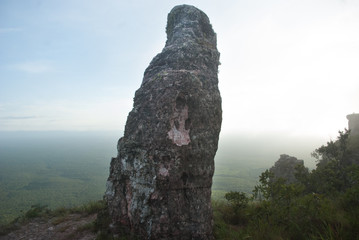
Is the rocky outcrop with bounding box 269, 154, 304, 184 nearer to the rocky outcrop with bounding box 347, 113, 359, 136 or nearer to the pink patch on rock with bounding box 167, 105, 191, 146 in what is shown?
the pink patch on rock with bounding box 167, 105, 191, 146

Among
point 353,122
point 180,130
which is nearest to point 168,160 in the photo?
point 180,130

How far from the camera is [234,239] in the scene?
5301 millimetres

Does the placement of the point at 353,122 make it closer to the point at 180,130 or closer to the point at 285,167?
the point at 285,167

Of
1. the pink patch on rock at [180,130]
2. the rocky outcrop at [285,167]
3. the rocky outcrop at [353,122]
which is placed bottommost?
the rocky outcrop at [285,167]

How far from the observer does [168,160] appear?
6.32 meters

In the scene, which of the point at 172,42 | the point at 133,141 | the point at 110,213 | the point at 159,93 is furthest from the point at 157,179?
the point at 172,42

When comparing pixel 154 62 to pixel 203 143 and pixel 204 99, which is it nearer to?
pixel 204 99

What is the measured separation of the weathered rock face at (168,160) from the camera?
6094mm

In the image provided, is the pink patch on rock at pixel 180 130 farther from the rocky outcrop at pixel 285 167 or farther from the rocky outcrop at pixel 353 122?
the rocky outcrop at pixel 353 122

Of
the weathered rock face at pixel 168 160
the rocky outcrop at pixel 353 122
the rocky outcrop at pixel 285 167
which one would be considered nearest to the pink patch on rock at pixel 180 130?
the weathered rock face at pixel 168 160

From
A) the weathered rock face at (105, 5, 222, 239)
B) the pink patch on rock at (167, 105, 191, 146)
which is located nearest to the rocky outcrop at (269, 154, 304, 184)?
the weathered rock face at (105, 5, 222, 239)

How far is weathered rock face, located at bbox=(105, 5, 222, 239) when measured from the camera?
6094 millimetres

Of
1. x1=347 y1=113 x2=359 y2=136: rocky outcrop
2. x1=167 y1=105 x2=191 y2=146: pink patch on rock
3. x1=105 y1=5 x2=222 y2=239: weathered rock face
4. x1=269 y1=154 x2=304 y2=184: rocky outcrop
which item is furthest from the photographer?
x1=347 y1=113 x2=359 y2=136: rocky outcrop

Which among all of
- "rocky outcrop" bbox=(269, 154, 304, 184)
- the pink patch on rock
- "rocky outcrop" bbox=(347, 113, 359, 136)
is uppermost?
"rocky outcrop" bbox=(347, 113, 359, 136)
